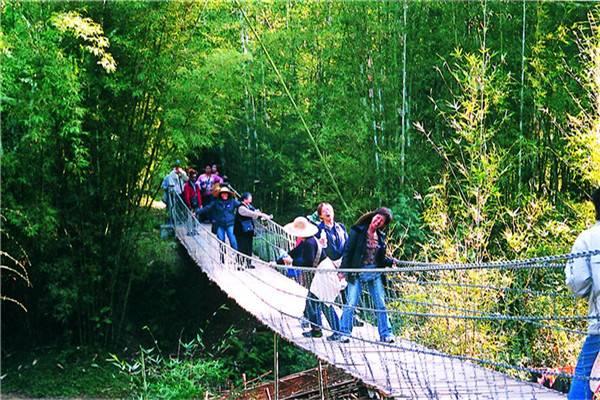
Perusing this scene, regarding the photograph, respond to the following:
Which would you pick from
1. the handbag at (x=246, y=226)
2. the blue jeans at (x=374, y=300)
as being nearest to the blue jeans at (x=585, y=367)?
the blue jeans at (x=374, y=300)

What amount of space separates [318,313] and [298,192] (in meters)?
5.55

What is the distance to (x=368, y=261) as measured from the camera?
4098 millimetres

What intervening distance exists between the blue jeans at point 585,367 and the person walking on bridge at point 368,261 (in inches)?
52.9

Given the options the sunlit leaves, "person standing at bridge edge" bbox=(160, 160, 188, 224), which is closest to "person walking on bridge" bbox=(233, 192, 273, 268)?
the sunlit leaves

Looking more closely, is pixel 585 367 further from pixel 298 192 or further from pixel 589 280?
pixel 298 192

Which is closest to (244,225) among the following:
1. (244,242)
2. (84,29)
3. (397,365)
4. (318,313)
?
(244,242)

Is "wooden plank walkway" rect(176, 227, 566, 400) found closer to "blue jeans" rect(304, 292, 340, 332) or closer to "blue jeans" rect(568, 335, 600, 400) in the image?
"blue jeans" rect(304, 292, 340, 332)

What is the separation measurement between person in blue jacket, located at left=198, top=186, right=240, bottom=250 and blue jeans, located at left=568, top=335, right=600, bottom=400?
14.3 ft

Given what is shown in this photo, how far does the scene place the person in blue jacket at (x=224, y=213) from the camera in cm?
684

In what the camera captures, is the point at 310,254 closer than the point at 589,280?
No

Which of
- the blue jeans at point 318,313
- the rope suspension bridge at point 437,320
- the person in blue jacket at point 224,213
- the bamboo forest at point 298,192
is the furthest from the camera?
the person in blue jacket at point 224,213

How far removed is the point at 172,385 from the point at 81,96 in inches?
99.8

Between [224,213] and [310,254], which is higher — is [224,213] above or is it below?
below

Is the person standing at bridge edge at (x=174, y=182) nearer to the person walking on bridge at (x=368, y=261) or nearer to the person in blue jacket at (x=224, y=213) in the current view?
the person in blue jacket at (x=224, y=213)
